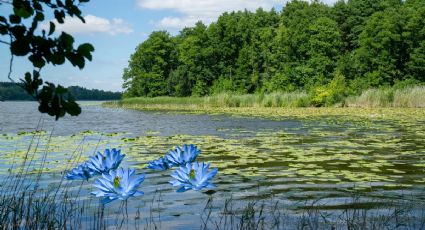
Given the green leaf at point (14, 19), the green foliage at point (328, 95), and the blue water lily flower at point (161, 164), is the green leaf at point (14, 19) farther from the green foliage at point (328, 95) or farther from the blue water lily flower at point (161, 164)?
the green foliage at point (328, 95)

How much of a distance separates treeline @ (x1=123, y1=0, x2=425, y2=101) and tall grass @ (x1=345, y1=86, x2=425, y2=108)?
6259 millimetres

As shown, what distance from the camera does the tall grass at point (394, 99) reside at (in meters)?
27.4

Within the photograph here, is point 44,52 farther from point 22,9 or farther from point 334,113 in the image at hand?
point 334,113

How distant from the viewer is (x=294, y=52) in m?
53.7

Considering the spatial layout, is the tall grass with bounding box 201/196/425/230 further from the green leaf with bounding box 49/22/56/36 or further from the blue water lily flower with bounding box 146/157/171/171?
the green leaf with bounding box 49/22/56/36

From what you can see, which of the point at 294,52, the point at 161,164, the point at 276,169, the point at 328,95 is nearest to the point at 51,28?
the point at 161,164

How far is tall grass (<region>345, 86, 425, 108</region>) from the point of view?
2741 cm

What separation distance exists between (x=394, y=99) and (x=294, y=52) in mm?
25863

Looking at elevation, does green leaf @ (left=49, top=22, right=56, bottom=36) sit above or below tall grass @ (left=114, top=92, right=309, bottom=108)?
above

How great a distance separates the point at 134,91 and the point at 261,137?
2450 inches

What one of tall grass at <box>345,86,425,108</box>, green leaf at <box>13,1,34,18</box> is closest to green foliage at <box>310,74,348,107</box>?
tall grass at <box>345,86,425,108</box>

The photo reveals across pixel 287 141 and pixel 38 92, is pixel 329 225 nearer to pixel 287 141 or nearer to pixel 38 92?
pixel 38 92

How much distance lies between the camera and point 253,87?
61.3 metres

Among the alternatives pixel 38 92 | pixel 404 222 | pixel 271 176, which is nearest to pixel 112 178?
pixel 38 92
